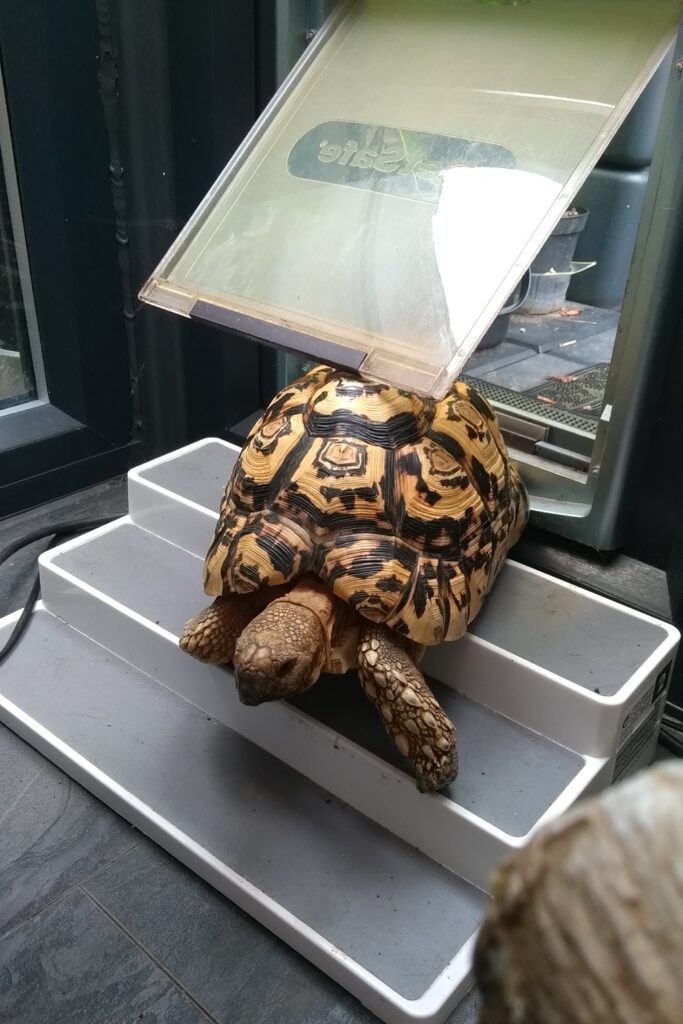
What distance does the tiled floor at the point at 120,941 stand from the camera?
87 cm

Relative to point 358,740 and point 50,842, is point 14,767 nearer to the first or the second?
point 50,842

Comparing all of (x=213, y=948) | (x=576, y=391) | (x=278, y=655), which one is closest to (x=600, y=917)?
(x=278, y=655)

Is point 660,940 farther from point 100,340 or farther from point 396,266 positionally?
point 100,340

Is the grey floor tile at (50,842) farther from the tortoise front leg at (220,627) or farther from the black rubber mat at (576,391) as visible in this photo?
the black rubber mat at (576,391)

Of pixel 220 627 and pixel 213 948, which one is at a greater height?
pixel 220 627

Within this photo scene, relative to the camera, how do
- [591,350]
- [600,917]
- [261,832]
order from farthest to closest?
[591,350] → [261,832] → [600,917]

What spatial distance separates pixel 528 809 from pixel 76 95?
4.54 feet

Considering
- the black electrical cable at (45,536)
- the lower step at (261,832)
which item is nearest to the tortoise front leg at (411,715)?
the lower step at (261,832)

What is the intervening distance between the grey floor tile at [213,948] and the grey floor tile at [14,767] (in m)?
0.18

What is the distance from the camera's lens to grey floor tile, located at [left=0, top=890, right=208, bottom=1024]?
864 mm

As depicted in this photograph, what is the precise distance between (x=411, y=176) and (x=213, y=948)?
3.24 feet

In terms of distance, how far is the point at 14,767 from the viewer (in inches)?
45.4

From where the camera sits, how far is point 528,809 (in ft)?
3.16

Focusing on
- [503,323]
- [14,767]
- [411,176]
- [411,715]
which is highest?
[411,176]
